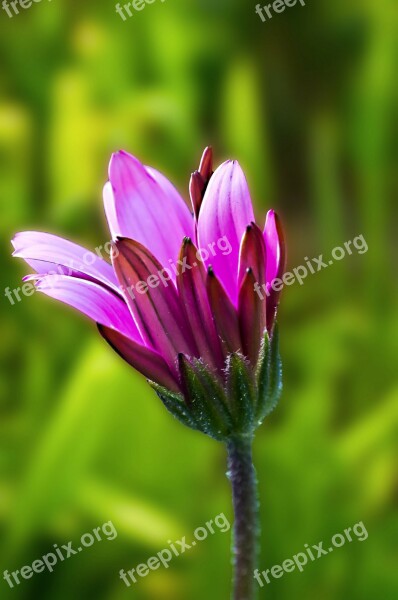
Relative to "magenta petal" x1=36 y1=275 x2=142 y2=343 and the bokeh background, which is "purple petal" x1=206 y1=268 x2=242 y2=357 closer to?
"magenta petal" x1=36 y1=275 x2=142 y2=343

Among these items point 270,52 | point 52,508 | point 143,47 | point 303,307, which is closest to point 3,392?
point 52,508

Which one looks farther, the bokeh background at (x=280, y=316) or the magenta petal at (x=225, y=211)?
the bokeh background at (x=280, y=316)

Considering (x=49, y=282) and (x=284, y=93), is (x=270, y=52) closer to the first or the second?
(x=284, y=93)

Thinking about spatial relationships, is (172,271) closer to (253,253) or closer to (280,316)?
Answer: (253,253)

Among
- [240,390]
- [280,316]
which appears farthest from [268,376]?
[280,316]

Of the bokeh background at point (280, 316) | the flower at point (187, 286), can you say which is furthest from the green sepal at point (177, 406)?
the bokeh background at point (280, 316)

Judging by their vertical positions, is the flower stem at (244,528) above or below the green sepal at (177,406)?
below

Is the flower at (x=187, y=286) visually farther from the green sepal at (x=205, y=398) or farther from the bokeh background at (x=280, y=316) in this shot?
the bokeh background at (x=280, y=316)

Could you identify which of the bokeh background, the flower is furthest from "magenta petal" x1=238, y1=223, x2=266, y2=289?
the bokeh background
